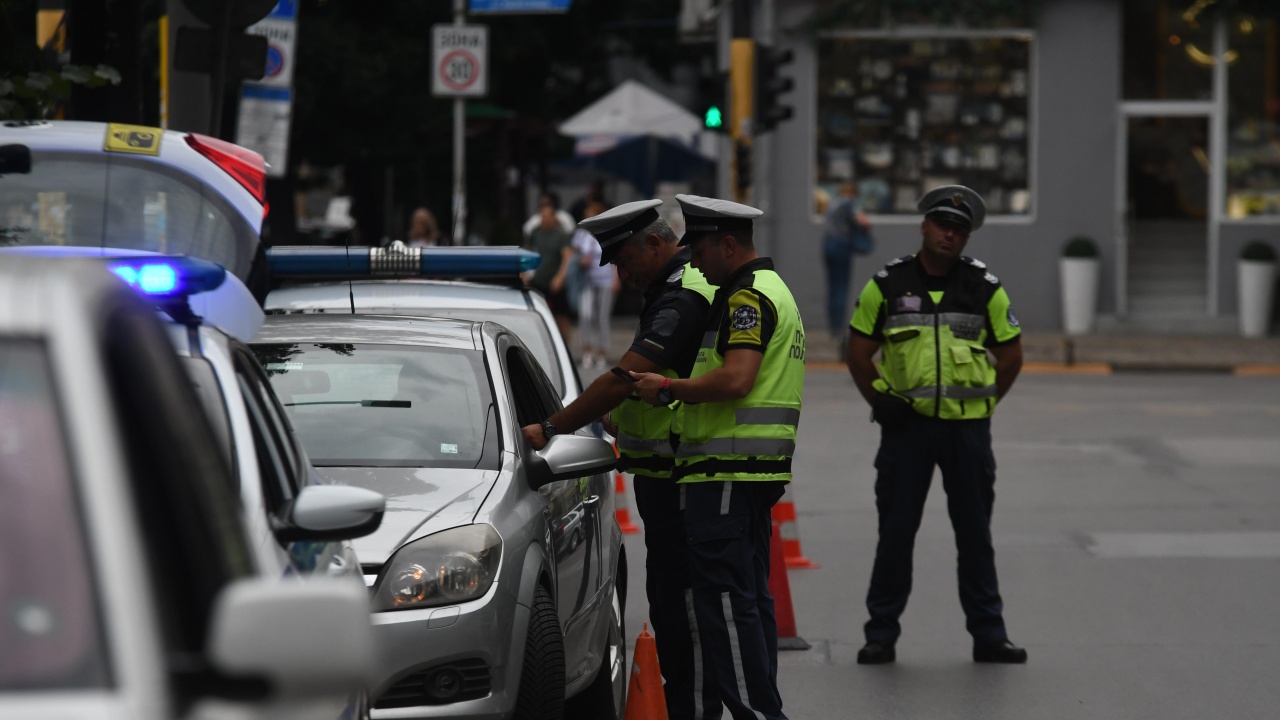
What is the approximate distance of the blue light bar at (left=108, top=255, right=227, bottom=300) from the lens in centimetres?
342

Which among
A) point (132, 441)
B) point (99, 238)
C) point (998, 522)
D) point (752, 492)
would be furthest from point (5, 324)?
point (998, 522)

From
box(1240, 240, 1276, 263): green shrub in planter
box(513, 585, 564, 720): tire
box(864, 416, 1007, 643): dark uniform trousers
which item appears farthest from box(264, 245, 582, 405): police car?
box(1240, 240, 1276, 263): green shrub in planter

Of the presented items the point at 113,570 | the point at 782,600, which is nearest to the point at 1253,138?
the point at 782,600

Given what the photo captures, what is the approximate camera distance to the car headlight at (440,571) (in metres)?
5.12

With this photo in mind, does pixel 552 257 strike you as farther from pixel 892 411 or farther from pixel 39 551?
pixel 39 551

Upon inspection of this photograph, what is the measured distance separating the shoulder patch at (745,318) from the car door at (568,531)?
812mm

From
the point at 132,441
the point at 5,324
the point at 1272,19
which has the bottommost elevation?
the point at 132,441

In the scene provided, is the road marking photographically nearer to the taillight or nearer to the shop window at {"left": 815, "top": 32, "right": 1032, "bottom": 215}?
the taillight

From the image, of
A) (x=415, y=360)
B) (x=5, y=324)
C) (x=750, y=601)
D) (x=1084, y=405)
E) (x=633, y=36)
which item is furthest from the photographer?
(x=633, y=36)

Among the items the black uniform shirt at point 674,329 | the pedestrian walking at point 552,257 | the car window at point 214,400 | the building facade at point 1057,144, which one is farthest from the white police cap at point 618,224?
the building facade at point 1057,144

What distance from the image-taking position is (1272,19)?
25031 mm

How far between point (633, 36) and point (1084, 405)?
18601mm

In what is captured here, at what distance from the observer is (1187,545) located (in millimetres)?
10375

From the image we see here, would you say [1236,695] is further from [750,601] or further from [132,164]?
[132,164]
